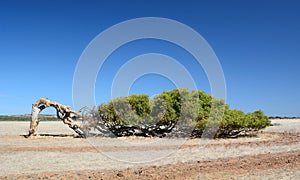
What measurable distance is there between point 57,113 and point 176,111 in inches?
408

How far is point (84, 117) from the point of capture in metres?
31.7

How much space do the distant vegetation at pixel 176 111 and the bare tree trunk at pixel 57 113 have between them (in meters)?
2.77

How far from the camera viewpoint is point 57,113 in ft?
103

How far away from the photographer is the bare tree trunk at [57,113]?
30.0m

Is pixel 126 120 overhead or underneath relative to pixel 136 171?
overhead

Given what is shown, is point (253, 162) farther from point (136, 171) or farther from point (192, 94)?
point (192, 94)

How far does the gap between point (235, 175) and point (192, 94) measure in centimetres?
2118

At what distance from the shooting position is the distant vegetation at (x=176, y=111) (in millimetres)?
31344

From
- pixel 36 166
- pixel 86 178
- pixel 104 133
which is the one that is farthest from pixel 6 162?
pixel 104 133

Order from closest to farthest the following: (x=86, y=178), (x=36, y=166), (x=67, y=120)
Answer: (x=86, y=178) < (x=36, y=166) < (x=67, y=120)

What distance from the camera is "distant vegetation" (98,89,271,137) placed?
31.3 meters

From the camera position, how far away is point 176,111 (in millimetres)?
32156

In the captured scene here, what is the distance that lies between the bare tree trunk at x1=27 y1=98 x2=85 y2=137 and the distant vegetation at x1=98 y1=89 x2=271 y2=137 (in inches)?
109

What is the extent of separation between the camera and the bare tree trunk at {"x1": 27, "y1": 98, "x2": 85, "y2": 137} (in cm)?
3005
